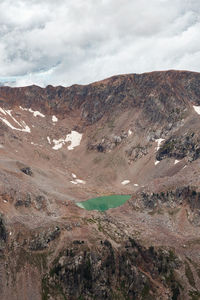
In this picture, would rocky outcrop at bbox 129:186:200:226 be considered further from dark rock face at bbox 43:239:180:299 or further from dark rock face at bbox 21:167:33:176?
dark rock face at bbox 21:167:33:176

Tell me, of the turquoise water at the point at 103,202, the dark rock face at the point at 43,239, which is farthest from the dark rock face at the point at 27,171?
the dark rock face at the point at 43,239

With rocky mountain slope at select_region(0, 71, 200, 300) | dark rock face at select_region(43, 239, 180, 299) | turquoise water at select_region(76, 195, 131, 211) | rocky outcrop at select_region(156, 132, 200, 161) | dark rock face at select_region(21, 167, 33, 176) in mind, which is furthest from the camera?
rocky outcrop at select_region(156, 132, 200, 161)

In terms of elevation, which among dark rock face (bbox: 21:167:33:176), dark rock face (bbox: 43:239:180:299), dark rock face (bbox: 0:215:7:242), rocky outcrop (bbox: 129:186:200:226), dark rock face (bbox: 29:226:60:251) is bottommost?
dark rock face (bbox: 43:239:180:299)

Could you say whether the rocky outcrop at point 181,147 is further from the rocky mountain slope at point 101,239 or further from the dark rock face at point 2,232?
the dark rock face at point 2,232

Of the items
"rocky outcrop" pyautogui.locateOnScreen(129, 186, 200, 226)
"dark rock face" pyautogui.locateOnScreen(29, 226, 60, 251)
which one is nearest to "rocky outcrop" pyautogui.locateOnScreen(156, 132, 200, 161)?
"rocky outcrop" pyautogui.locateOnScreen(129, 186, 200, 226)

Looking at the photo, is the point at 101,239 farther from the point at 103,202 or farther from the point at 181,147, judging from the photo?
the point at 181,147

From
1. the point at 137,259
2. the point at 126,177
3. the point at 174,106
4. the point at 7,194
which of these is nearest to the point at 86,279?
the point at 137,259
